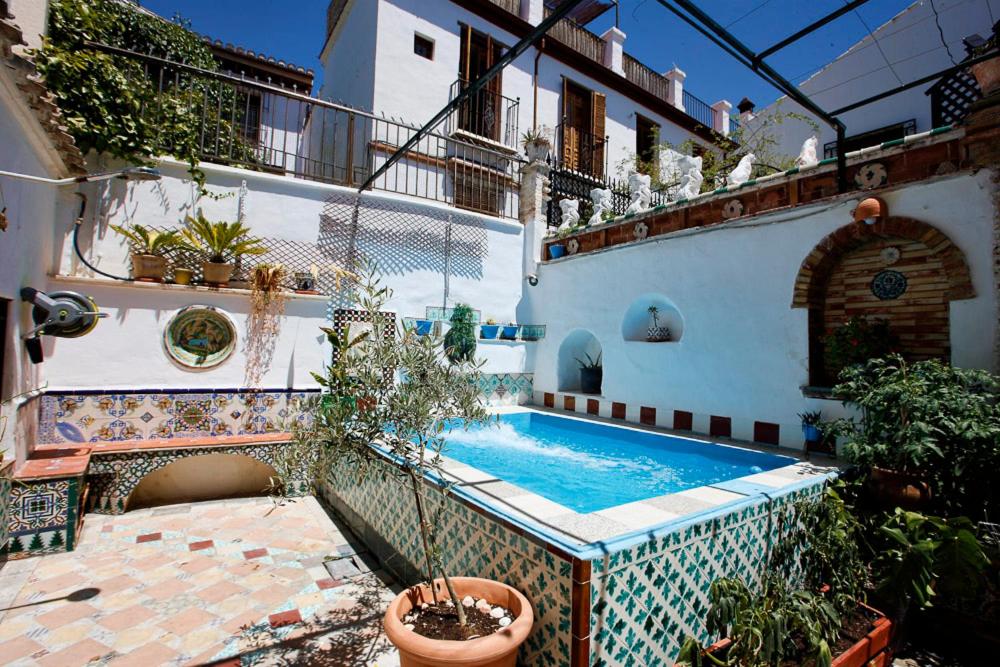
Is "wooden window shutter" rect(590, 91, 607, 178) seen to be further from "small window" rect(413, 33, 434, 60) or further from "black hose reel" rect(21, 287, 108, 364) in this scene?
"black hose reel" rect(21, 287, 108, 364)

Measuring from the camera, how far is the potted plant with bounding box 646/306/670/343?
7312mm

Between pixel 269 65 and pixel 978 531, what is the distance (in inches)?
487

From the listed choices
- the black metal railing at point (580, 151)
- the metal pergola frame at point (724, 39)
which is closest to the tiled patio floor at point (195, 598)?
the metal pergola frame at point (724, 39)

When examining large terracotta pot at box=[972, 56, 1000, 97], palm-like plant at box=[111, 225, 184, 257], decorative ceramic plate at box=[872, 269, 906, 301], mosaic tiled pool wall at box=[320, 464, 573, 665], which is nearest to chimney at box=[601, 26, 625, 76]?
large terracotta pot at box=[972, 56, 1000, 97]

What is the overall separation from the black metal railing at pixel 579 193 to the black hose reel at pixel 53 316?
7.36 meters

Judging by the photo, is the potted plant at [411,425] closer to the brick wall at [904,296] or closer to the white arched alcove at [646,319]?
the brick wall at [904,296]

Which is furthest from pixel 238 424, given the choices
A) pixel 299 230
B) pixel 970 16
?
pixel 970 16

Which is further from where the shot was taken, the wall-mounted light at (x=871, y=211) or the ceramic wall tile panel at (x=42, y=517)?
the wall-mounted light at (x=871, y=211)

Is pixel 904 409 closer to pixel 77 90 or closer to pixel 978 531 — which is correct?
pixel 978 531

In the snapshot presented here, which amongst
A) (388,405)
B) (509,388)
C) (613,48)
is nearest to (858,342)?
(388,405)

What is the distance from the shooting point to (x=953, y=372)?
12.0 ft

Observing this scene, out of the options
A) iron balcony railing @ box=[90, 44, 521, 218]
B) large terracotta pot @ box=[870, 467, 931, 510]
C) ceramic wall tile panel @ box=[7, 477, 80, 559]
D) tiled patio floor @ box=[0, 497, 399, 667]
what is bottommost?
tiled patio floor @ box=[0, 497, 399, 667]

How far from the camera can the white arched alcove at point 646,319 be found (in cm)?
731

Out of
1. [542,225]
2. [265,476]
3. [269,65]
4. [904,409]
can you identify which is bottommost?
[265,476]
